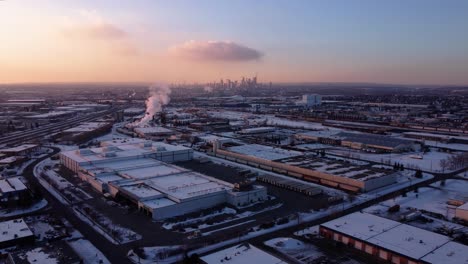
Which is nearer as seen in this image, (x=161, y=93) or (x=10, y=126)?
(x=10, y=126)

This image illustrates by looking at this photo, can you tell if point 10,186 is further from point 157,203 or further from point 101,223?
point 157,203

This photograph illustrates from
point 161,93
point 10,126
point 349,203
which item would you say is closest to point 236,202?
point 349,203

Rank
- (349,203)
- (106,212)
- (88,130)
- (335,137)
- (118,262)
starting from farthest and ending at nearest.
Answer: (88,130), (335,137), (349,203), (106,212), (118,262)

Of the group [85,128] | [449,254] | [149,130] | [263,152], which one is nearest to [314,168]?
[263,152]

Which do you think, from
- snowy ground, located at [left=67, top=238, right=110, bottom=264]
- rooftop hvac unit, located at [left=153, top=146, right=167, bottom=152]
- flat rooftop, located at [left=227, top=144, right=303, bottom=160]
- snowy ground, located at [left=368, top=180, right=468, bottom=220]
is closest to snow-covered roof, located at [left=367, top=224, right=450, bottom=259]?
snowy ground, located at [left=368, top=180, right=468, bottom=220]

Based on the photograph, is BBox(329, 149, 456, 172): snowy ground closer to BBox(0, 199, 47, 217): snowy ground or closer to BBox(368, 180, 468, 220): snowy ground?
BBox(368, 180, 468, 220): snowy ground

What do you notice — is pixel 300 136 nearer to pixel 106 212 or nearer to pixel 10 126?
pixel 106 212
